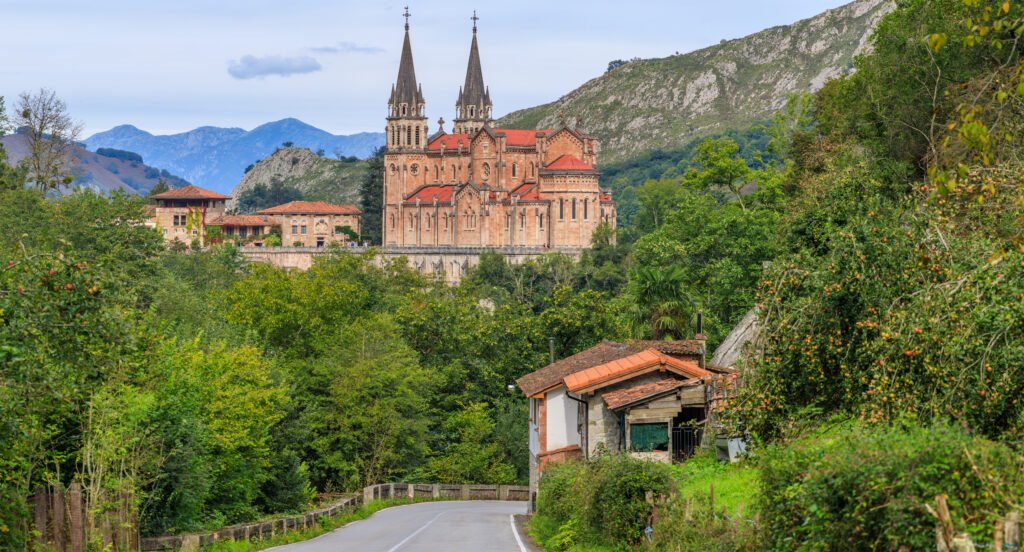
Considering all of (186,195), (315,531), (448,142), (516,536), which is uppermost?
(448,142)

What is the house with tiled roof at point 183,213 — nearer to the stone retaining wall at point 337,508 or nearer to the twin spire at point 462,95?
Result: the twin spire at point 462,95

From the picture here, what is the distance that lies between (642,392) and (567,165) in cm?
10737

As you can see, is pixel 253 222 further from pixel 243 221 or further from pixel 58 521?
pixel 58 521

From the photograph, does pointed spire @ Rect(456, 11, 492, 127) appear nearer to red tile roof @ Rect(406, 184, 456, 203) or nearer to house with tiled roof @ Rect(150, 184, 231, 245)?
red tile roof @ Rect(406, 184, 456, 203)

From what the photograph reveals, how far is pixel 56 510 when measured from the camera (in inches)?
861

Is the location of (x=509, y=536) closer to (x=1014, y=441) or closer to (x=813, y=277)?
(x=813, y=277)

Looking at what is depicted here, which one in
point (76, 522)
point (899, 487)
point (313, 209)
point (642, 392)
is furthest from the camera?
point (313, 209)

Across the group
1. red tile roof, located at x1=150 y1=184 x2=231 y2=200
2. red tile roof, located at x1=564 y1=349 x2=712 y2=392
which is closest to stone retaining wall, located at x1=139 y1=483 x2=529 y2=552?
red tile roof, located at x1=564 y1=349 x2=712 y2=392

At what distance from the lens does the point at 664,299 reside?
4531 centimetres

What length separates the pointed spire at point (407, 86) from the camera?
149000 millimetres

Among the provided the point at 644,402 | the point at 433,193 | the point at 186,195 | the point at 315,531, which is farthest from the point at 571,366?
the point at 186,195

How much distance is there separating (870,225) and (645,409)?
38.7ft

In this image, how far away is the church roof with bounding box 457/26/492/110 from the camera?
495 ft

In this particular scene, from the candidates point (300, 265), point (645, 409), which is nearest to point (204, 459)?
point (645, 409)
